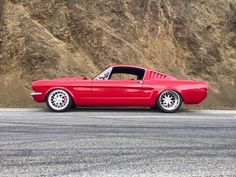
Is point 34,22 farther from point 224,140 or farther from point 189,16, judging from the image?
point 224,140

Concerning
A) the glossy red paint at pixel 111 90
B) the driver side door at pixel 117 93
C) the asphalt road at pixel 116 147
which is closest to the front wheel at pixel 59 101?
the glossy red paint at pixel 111 90

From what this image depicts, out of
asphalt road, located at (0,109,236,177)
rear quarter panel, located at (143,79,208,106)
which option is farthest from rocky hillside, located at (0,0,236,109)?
asphalt road, located at (0,109,236,177)

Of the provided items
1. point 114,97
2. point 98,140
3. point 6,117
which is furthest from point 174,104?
point 98,140

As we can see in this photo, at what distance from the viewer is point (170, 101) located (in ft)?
44.2

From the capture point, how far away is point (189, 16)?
26141 mm

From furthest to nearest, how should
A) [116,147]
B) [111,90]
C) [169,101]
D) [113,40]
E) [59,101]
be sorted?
[113,40] → [169,101] → [111,90] → [59,101] → [116,147]

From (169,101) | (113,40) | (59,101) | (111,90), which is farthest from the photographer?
(113,40)

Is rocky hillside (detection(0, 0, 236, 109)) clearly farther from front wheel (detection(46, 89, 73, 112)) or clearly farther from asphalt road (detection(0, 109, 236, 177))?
asphalt road (detection(0, 109, 236, 177))

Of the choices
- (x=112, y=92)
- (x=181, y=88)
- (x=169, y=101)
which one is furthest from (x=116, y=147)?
(x=181, y=88)

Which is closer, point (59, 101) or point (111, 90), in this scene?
point (59, 101)

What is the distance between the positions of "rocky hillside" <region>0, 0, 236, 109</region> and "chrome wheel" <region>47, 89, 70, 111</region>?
5.71 meters

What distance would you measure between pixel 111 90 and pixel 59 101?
1.45 metres

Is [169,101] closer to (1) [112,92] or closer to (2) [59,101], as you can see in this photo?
(1) [112,92]

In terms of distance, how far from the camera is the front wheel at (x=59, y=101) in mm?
13141
